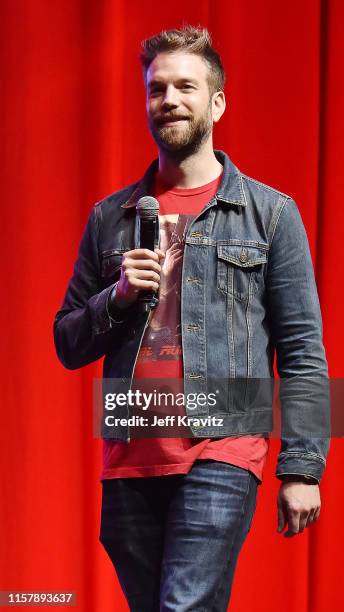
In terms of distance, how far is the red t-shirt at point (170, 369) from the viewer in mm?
1741

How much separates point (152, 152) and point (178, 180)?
3.68 ft

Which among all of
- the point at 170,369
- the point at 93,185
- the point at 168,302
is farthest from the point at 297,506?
the point at 93,185

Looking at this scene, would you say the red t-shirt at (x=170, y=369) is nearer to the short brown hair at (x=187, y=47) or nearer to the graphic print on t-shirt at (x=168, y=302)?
the graphic print on t-shirt at (x=168, y=302)

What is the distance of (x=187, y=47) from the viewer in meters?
1.95

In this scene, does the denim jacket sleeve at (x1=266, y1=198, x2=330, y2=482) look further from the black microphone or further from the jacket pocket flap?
the black microphone

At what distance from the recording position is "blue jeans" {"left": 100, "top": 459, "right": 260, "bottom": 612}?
5.53 ft

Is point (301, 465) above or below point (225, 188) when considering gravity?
below

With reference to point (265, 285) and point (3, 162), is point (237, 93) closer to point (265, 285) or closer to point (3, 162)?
point (3, 162)

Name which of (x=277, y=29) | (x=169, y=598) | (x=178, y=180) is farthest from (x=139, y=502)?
(x=277, y=29)

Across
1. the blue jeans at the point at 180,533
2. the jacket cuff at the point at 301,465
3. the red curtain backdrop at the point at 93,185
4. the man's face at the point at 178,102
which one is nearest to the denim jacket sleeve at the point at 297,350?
the jacket cuff at the point at 301,465

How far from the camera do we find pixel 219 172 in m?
1.98

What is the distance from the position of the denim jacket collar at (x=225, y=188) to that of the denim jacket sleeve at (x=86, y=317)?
0.11 meters

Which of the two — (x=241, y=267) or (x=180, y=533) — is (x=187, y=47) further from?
(x=180, y=533)

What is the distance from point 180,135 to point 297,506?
0.71 metres
